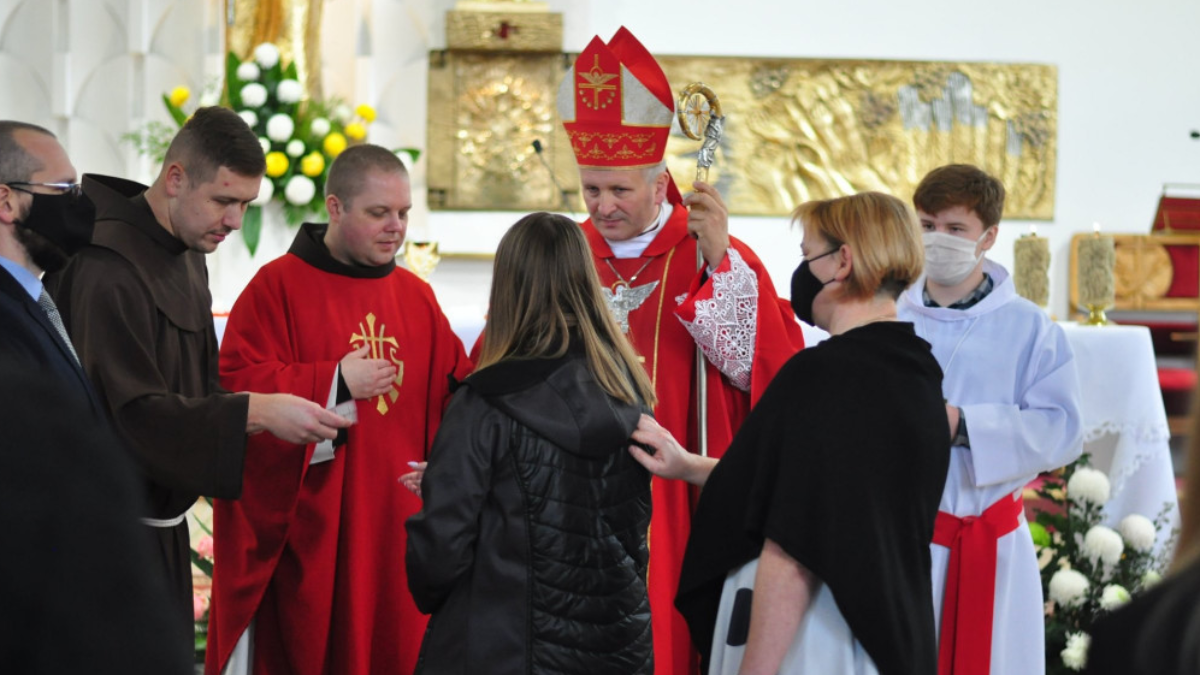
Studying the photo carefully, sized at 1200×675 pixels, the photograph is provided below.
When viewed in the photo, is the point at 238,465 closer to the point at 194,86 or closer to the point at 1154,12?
the point at 194,86

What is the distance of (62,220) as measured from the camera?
215cm

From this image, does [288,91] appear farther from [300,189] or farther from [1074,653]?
[1074,653]

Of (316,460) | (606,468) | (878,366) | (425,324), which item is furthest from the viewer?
(425,324)

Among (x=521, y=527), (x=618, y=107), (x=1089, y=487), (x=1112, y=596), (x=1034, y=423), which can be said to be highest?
(x=618, y=107)

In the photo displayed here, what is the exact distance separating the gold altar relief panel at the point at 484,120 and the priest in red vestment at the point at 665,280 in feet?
12.7

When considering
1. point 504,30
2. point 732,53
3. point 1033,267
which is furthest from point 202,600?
point 732,53

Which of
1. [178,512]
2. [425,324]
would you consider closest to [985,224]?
[425,324]

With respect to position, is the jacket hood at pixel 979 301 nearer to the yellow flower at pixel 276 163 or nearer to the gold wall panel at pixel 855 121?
the yellow flower at pixel 276 163

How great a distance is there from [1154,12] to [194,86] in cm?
612

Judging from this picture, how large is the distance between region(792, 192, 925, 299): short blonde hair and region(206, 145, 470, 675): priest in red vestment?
1.34 metres

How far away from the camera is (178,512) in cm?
297

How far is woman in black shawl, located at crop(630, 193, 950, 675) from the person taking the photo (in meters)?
2.06

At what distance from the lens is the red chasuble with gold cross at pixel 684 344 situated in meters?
3.19

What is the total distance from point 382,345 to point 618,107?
950 millimetres
